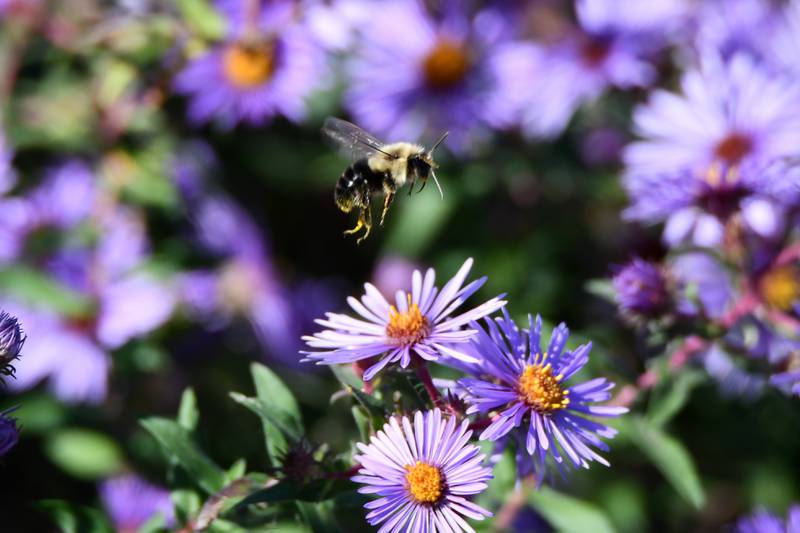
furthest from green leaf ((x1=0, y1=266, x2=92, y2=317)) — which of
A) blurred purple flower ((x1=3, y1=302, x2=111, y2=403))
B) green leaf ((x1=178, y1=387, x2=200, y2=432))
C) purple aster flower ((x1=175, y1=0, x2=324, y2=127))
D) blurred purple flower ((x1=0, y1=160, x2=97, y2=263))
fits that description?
green leaf ((x1=178, y1=387, x2=200, y2=432))

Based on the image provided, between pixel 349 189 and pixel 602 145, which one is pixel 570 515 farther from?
pixel 602 145

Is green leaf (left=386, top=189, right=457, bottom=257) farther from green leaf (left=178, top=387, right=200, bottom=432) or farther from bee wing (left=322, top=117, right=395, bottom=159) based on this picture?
green leaf (left=178, top=387, right=200, bottom=432)

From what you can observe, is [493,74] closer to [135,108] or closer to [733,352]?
[135,108]

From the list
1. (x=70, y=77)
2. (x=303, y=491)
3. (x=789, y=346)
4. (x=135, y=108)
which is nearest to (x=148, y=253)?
(x=135, y=108)

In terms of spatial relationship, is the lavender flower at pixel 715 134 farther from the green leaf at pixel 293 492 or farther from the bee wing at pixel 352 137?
the green leaf at pixel 293 492

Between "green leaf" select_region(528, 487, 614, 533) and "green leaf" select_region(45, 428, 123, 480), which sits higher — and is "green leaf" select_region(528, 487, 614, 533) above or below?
below
